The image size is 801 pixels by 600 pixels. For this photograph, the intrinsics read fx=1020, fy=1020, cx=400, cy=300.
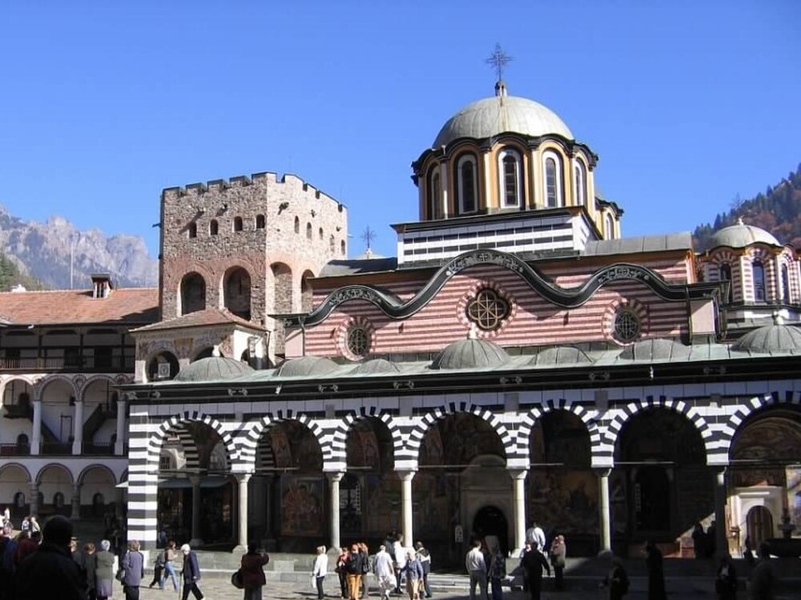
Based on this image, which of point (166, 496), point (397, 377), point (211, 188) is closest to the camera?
point (397, 377)

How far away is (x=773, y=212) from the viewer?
129125 mm

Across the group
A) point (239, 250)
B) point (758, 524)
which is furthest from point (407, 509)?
point (239, 250)

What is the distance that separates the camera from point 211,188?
38.4m

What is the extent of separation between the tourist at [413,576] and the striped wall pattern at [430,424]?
4005 mm

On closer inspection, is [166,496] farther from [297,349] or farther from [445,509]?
[445,509]

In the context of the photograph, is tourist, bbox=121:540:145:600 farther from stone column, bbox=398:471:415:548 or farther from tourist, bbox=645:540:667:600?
stone column, bbox=398:471:415:548

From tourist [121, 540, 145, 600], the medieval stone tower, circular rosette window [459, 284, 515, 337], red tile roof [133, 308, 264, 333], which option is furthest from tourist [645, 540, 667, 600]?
the medieval stone tower

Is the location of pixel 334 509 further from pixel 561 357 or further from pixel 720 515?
pixel 720 515

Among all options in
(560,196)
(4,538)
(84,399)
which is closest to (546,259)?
(560,196)

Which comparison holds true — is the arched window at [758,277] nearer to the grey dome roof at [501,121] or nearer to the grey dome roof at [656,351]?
the grey dome roof at [501,121]

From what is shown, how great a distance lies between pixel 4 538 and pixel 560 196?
1904cm

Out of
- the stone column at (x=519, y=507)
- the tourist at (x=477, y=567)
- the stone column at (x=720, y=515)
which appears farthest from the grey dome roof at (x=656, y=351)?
the tourist at (x=477, y=567)

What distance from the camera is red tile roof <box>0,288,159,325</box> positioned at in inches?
1684

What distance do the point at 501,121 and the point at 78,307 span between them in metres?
23.0
